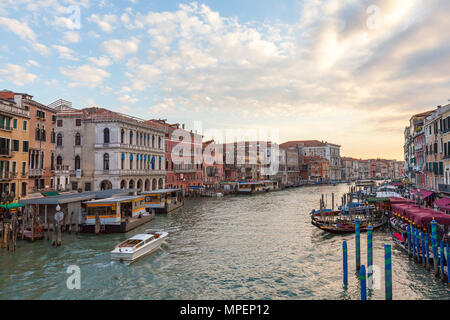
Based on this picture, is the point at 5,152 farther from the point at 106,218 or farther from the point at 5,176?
the point at 106,218

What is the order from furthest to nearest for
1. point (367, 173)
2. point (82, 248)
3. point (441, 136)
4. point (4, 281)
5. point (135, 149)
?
point (367, 173) < point (135, 149) < point (441, 136) < point (82, 248) < point (4, 281)

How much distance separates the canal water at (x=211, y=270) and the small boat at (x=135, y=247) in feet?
1.31

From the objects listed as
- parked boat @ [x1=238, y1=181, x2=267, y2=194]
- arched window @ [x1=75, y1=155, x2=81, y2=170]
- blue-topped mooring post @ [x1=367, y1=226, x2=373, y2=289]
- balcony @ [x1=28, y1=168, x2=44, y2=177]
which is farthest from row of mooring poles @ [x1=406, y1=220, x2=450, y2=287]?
parked boat @ [x1=238, y1=181, x2=267, y2=194]

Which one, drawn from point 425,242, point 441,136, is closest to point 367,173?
point 441,136

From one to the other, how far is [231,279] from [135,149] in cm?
2884

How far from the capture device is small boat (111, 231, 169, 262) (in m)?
14.0

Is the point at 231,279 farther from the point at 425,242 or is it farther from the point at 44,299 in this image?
the point at 425,242

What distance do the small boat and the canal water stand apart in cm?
40

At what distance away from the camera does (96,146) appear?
115 feet

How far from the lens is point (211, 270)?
43.5 feet

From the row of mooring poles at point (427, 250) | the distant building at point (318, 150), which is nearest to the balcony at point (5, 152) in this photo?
the row of mooring poles at point (427, 250)

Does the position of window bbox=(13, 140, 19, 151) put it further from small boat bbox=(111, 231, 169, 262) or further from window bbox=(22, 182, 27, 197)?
small boat bbox=(111, 231, 169, 262)

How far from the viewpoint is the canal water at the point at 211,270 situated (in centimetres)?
1087

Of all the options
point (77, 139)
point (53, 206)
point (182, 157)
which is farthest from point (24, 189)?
point (182, 157)
